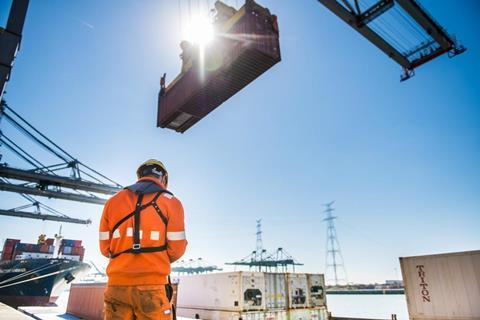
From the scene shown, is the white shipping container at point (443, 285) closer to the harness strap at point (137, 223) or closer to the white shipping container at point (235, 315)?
the white shipping container at point (235, 315)

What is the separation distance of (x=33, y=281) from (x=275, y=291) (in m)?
19.2

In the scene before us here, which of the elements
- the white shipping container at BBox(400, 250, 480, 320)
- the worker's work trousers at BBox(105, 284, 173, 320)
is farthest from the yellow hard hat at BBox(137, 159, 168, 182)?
the white shipping container at BBox(400, 250, 480, 320)

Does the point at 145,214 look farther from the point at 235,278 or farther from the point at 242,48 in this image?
the point at 235,278

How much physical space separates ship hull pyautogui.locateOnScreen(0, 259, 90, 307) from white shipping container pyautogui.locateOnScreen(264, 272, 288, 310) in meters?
16.4

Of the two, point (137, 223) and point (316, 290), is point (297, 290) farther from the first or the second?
point (137, 223)

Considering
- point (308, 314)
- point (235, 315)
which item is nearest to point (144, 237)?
point (235, 315)

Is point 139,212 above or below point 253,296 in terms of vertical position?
above

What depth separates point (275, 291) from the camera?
39.8ft

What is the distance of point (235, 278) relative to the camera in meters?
11.3

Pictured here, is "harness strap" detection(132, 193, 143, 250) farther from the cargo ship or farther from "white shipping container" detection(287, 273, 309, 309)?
the cargo ship

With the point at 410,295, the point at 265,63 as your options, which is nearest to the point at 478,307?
the point at 410,295

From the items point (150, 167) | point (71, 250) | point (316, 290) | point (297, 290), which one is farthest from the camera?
point (71, 250)

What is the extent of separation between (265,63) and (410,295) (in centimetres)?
807

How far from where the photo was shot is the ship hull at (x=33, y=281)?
20.8 metres
